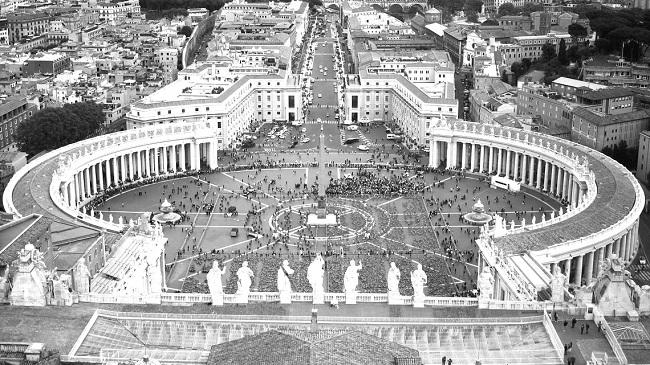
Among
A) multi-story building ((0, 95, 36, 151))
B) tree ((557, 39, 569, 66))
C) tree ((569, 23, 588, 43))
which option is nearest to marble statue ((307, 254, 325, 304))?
multi-story building ((0, 95, 36, 151))

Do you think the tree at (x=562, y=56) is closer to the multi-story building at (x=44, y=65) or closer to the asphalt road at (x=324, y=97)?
the asphalt road at (x=324, y=97)

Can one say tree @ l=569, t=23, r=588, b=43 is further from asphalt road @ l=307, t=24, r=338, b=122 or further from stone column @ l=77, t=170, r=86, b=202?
stone column @ l=77, t=170, r=86, b=202

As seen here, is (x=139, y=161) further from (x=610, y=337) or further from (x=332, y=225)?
(x=610, y=337)

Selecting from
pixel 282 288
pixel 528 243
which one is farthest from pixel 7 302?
pixel 528 243

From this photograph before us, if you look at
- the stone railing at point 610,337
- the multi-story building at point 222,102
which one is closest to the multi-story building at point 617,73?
the multi-story building at point 222,102

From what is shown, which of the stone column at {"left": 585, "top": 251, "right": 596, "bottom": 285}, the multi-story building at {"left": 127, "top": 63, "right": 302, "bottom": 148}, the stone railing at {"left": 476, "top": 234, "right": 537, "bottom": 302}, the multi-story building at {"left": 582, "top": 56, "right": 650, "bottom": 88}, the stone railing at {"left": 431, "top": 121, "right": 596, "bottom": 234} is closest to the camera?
the stone railing at {"left": 476, "top": 234, "right": 537, "bottom": 302}

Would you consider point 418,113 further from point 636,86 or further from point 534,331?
point 534,331
